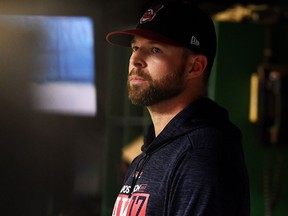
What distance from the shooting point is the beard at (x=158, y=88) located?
1602mm

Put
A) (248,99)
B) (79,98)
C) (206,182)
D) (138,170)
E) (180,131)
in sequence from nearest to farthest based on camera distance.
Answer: (206,182) → (180,131) → (138,170) → (79,98) → (248,99)

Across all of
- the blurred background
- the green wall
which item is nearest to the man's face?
the blurred background

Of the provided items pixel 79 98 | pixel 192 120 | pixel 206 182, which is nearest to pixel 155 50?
pixel 192 120

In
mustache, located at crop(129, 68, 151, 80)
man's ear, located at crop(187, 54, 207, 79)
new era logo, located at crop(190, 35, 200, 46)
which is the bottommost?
mustache, located at crop(129, 68, 151, 80)

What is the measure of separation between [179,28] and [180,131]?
29 centimetres

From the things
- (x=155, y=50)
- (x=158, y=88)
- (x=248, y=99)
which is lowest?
(x=248, y=99)

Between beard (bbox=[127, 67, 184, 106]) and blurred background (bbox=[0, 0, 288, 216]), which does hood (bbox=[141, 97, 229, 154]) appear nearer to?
beard (bbox=[127, 67, 184, 106])

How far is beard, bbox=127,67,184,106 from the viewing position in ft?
5.25

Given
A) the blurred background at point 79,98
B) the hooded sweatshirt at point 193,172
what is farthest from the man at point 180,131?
the blurred background at point 79,98

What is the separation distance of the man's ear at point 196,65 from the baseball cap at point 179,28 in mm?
18

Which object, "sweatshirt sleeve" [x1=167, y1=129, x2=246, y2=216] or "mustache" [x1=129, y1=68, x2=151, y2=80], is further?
"mustache" [x1=129, y1=68, x2=151, y2=80]

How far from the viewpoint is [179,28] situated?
1594 mm

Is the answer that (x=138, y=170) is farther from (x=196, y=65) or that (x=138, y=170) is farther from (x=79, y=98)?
(x=79, y=98)

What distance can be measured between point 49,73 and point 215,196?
1619 mm
